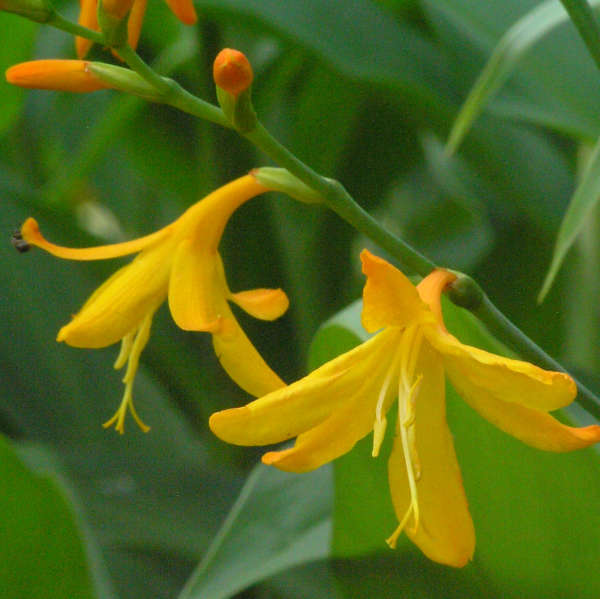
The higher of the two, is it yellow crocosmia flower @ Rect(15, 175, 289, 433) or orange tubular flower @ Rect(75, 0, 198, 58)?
orange tubular flower @ Rect(75, 0, 198, 58)

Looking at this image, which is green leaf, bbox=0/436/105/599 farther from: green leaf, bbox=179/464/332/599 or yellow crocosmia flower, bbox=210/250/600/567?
yellow crocosmia flower, bbox=210/250/600/567

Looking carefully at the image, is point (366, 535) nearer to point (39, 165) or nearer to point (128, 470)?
point (128, 470)

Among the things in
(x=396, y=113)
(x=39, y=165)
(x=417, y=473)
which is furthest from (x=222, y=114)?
(x=39, y=165)

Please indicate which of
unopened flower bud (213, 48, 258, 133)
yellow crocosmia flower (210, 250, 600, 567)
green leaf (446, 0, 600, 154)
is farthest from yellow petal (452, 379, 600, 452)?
green leaf (446, 0, 600, 154)

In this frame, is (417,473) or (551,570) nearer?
(417,473)

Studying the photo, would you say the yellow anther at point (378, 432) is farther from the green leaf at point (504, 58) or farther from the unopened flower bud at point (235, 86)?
the green leaf at point (504, 58)

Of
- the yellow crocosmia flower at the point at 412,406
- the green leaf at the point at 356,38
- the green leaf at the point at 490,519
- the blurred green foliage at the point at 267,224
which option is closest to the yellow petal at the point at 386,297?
the yellow crocosmia flower at the point at 412,406
